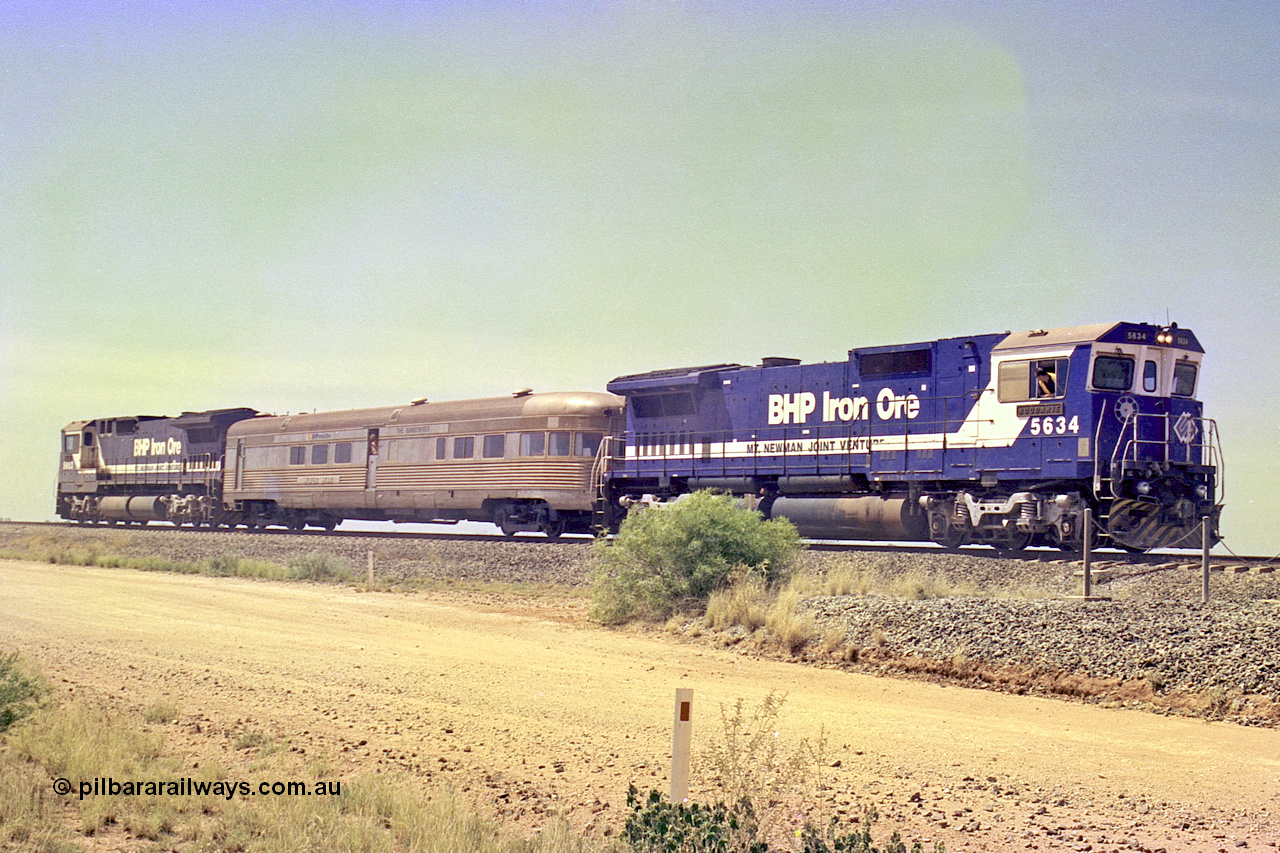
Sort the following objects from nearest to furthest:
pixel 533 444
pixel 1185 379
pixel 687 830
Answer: pixel 687 830 → pixel 1185 379 → pixel 533 444

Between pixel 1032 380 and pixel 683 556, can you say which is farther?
pixel 1032 380

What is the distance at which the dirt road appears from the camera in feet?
24.7

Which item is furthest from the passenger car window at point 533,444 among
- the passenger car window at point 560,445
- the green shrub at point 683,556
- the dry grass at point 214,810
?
Answer: the dry grass at point 214,810

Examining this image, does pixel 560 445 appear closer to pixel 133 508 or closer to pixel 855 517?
pixel 855 517

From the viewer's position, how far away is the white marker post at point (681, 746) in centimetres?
Result: 665

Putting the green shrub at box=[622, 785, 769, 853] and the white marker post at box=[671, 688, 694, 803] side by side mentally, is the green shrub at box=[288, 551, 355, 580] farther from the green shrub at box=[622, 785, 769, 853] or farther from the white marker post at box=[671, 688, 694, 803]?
the white marker post at box=[671, 688, 694, 803]

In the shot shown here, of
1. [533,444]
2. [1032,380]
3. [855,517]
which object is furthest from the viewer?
[533,444]

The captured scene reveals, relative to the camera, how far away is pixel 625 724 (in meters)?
9.88

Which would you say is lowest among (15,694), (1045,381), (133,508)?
(15,694)

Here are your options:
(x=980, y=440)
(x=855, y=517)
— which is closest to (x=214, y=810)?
(x=980, y=440)

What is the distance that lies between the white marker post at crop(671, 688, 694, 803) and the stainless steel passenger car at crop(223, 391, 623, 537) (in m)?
20.4

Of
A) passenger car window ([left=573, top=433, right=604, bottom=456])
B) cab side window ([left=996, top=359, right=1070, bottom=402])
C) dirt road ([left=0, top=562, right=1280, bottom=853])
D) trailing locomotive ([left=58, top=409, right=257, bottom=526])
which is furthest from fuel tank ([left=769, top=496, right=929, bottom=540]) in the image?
trailing locomotive ([left=58, top=409, right=257, bottom=526])

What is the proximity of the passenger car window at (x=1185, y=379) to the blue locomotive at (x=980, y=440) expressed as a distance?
0.03 m

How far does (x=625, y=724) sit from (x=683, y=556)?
25.6ft
